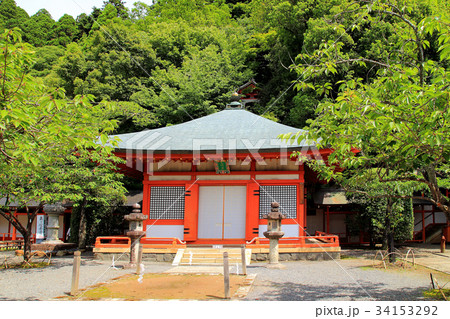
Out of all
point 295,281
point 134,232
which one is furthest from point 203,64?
point 295,281

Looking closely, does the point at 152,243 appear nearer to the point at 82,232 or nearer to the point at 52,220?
the point at 82,232

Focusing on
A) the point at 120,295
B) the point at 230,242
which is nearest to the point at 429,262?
the point at 230,242

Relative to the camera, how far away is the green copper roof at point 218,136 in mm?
13625

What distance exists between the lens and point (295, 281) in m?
9.32

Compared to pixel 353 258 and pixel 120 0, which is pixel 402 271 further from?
pixel 120 0

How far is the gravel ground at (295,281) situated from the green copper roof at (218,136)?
13.6 feet

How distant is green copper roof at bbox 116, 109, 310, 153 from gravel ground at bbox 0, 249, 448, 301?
4160 millimetres

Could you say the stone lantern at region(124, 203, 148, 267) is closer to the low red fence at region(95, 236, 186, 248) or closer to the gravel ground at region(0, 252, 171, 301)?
the gravel ground at region(0, 252, 171, 301)

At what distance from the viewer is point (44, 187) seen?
11766 millimetres

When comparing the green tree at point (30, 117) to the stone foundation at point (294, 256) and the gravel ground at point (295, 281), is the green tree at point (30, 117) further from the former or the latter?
the stone foundation at point (294, 256)

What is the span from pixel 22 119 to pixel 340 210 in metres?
19.9

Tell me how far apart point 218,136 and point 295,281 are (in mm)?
7509

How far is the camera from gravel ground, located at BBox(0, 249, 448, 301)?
7.59 metres

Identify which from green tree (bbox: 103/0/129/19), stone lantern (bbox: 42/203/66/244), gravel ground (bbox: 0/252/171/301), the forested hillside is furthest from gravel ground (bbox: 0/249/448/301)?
green tree (bbox: 103/0/129/19)
